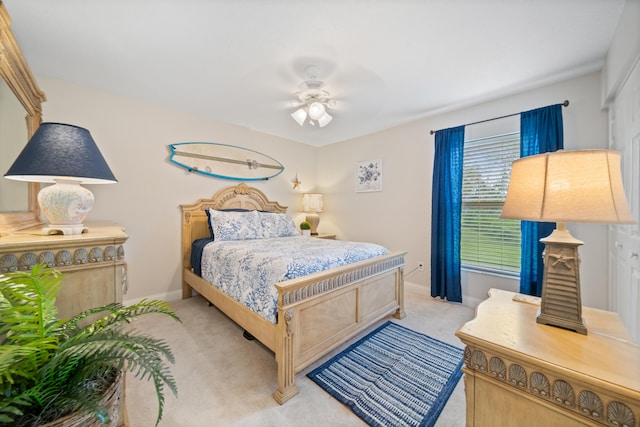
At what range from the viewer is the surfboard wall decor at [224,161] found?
10.6 feet

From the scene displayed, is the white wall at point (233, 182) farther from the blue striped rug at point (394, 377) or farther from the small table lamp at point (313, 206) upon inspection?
the blue striped rug at point (394, 377)

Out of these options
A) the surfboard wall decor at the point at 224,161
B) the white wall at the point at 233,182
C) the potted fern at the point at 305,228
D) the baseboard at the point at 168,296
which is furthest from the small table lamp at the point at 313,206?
the baseboard at the point at 168,296

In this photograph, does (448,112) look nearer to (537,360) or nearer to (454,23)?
(454,23)

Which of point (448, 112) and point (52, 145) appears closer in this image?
point (52, 145)

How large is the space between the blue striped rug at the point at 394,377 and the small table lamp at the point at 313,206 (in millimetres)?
2448

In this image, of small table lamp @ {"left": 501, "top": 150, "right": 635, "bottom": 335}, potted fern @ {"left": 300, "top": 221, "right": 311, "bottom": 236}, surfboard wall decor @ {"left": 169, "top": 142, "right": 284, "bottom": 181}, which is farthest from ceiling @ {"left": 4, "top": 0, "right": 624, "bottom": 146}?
potted fern @ {"left": 300, "top": 221, "right": 311, "bottom": 236}

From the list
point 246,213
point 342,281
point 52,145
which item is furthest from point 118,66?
point 342,281

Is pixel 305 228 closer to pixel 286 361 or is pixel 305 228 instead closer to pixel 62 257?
pixel 286 361

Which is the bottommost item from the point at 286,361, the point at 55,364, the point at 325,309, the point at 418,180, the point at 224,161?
the point at 286,361

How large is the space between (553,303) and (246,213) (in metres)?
3.10

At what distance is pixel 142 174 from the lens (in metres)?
2.94

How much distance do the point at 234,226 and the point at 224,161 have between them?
112 cm

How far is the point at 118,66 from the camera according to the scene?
7.25ft

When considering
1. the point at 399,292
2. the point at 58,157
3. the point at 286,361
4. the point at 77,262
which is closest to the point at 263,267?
the point at 286,361
